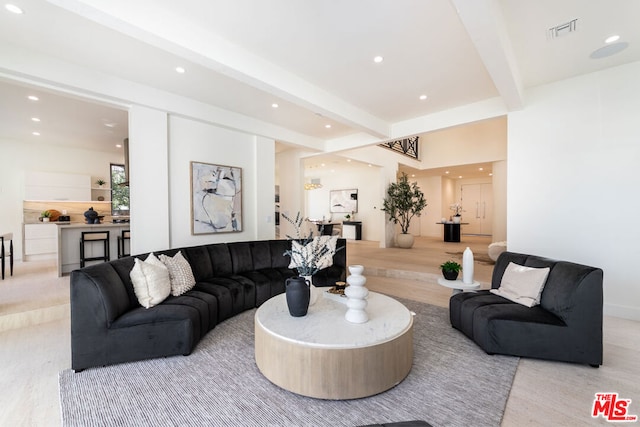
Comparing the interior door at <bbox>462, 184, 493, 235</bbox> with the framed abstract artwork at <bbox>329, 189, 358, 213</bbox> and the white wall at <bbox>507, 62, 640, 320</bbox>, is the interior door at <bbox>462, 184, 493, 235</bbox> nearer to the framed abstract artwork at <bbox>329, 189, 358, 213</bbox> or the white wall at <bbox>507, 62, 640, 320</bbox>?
the framed abstract artwork at <bbox>329, 189, 358, 213</bbox>

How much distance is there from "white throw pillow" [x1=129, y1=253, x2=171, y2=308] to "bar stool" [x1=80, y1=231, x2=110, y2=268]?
3259 millimetres

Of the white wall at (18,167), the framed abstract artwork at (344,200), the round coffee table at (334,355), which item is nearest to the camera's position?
the round coffee table at (334,355)

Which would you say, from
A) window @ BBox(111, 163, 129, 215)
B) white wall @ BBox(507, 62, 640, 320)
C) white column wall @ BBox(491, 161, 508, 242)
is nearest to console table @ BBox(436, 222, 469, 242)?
white column wall @ BBox(491, 161, 508, 242)

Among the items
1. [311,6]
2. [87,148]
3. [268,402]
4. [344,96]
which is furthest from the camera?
[87,148]

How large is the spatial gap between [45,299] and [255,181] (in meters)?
3.36

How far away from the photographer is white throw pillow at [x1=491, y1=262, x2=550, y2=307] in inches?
105

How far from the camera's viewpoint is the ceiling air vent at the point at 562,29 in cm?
258

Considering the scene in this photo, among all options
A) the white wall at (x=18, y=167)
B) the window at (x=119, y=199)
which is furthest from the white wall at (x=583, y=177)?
the white wall at (x=18, y=167)

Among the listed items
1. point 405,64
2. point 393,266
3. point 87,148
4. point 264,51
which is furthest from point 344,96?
point 87,148

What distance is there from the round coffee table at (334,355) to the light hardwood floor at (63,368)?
758 millimetres

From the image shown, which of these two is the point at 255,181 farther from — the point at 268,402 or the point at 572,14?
the point at 572,14

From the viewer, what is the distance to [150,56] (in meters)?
2.98

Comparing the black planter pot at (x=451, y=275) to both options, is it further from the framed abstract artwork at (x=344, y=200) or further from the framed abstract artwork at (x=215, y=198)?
the framed abstract artwork at (x=344, y=200)

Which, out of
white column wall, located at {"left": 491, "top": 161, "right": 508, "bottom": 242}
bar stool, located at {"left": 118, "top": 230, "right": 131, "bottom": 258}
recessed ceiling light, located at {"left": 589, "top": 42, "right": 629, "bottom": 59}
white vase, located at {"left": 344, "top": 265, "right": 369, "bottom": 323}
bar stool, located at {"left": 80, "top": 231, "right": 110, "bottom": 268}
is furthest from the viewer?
white column wall, located at {"left": 491, "top": 161, "right": 508, "bottom": 242}
